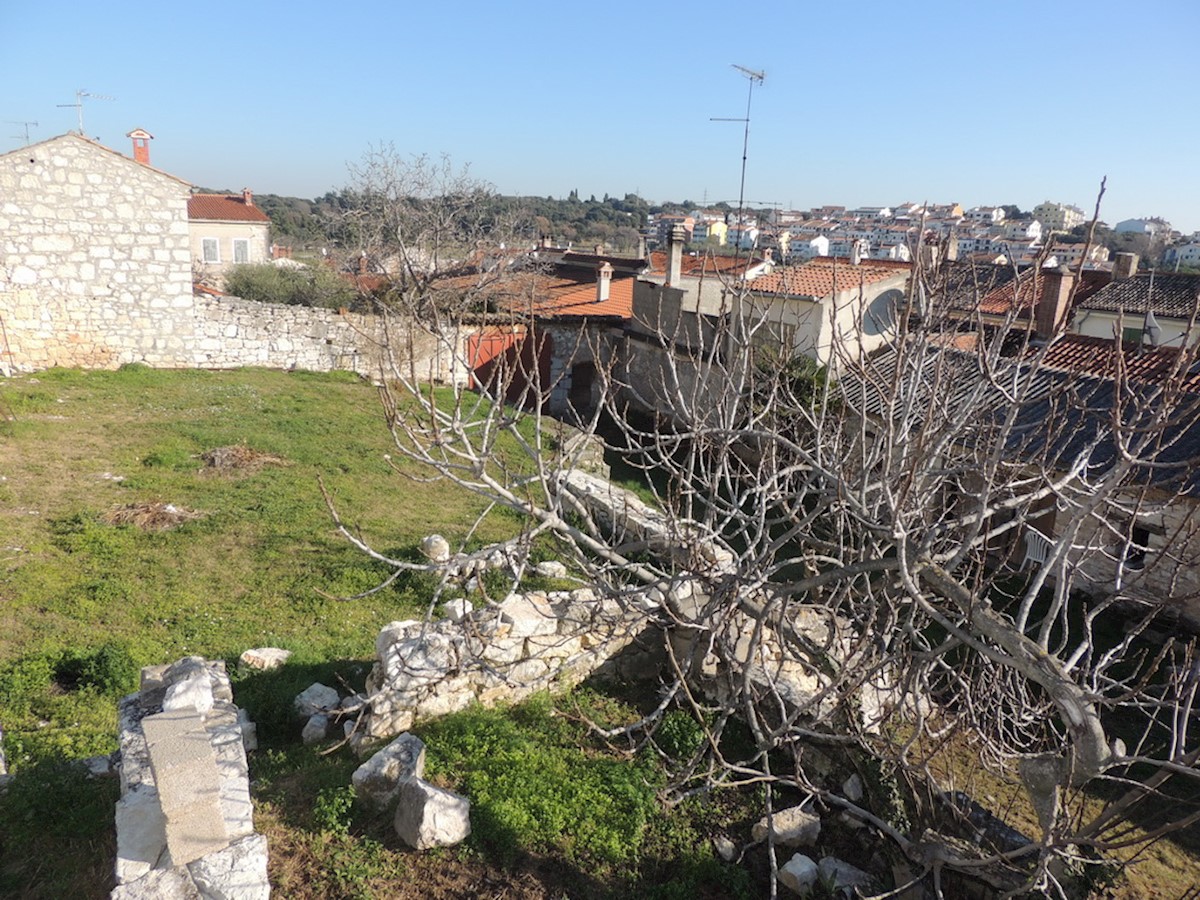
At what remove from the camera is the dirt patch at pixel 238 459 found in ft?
36.0

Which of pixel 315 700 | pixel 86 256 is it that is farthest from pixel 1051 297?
pixel 86 256

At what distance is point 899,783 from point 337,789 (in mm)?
3297

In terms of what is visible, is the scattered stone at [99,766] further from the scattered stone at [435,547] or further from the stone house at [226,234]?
the stone house at [226,234]

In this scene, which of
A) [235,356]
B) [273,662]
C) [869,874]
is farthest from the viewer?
[235,356]

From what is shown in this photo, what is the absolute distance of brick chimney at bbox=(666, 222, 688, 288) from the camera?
1789 centimetres

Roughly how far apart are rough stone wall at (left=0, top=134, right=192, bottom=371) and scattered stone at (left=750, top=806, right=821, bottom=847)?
1594 centimetres

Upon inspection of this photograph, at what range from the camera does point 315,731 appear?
5.55m

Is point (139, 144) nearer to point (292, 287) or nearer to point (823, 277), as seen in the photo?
point (292, 287)

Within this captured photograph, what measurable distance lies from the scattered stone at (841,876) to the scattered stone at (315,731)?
10.9 feet

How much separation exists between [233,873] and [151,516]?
6577mm

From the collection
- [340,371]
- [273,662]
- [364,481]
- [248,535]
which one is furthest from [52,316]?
[273,662]

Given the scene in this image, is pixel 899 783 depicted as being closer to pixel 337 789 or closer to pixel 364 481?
pixel 337 789

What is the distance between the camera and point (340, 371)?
1811 cm

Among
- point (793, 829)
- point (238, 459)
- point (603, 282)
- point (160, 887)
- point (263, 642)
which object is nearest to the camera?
point (160, 887)
